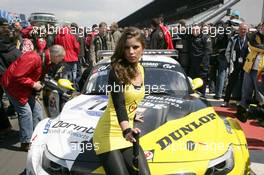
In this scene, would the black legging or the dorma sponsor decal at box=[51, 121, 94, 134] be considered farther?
the dorma sponsor decal at box=[51, 121, 94, 134]

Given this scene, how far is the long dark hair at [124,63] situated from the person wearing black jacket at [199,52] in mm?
7580

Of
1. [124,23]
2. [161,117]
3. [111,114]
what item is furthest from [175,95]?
[124,23]

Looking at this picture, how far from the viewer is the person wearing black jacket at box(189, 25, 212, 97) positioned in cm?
1065

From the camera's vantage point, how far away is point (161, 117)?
461 cm

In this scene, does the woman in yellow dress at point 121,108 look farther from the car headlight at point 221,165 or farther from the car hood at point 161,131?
the car headlight at point 221,165

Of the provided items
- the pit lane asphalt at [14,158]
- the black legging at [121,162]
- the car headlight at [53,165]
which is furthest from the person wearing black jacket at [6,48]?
the black legging at [121,162]

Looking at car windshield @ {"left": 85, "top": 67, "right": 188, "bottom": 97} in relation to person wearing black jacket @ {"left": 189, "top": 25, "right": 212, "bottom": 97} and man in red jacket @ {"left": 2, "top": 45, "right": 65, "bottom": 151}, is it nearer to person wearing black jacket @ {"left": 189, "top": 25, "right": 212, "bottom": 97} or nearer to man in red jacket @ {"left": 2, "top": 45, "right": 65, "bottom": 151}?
man in red jacket @ {"left": 2, "top": 45, "right": 65, "bottom": 151}

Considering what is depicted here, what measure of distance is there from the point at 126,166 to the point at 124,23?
8709 centimetres

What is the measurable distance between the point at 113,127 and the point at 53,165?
0.93 m

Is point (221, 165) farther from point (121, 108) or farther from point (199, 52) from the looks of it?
point (199, 52)

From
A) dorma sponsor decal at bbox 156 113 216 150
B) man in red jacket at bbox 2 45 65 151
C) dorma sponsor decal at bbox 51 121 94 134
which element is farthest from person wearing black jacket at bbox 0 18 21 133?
dorma sponsor decal at bbox 156 113 216 150

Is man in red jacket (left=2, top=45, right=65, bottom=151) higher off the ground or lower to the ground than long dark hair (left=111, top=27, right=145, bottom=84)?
lower

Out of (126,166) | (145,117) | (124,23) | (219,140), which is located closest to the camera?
(126,166)

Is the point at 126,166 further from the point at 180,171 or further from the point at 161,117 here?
the point at 161,117
